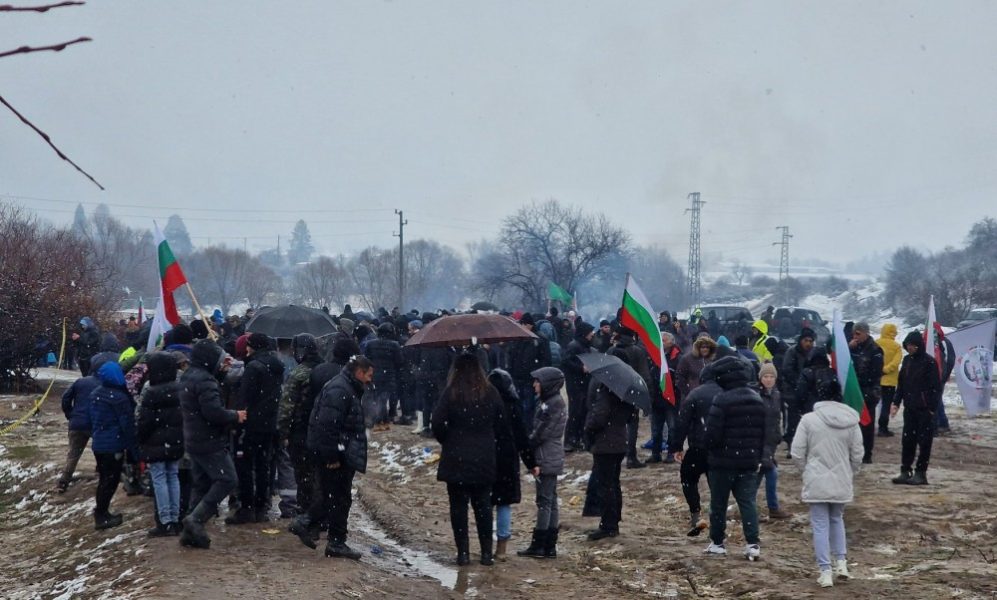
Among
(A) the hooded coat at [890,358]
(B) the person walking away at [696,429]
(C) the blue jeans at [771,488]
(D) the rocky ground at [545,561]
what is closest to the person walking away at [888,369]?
(A) the hooded coat at [890,358]

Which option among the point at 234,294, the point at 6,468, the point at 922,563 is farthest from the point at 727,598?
the point at 234,294

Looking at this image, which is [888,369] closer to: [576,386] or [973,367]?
[973,367]

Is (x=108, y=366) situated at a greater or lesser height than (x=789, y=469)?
greater

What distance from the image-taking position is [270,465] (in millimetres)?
10211

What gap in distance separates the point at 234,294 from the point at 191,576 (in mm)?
98190

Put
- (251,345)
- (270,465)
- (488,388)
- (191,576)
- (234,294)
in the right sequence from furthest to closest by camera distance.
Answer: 1. (234,294)
2. (270,465)
3. (251,345)
4. (488,388)
5. (191,576)

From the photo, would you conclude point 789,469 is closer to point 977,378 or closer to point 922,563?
point 977,378

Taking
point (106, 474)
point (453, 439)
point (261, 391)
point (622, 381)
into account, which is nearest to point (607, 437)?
point (622, 381)

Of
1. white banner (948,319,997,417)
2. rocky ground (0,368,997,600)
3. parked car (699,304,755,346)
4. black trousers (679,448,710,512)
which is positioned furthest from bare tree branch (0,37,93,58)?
parked car (699,304,755,346)

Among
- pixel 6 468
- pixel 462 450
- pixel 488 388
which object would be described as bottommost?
pixel 6 468

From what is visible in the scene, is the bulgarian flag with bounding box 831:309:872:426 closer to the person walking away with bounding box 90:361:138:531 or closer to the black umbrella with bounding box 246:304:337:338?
the black umbrella with bounding box 246:304:337:338

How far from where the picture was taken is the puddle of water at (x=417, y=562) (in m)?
8.17

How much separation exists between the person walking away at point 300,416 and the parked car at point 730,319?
863 inches

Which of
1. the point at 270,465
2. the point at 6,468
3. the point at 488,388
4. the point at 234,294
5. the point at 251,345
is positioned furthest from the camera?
the point at 234,294
